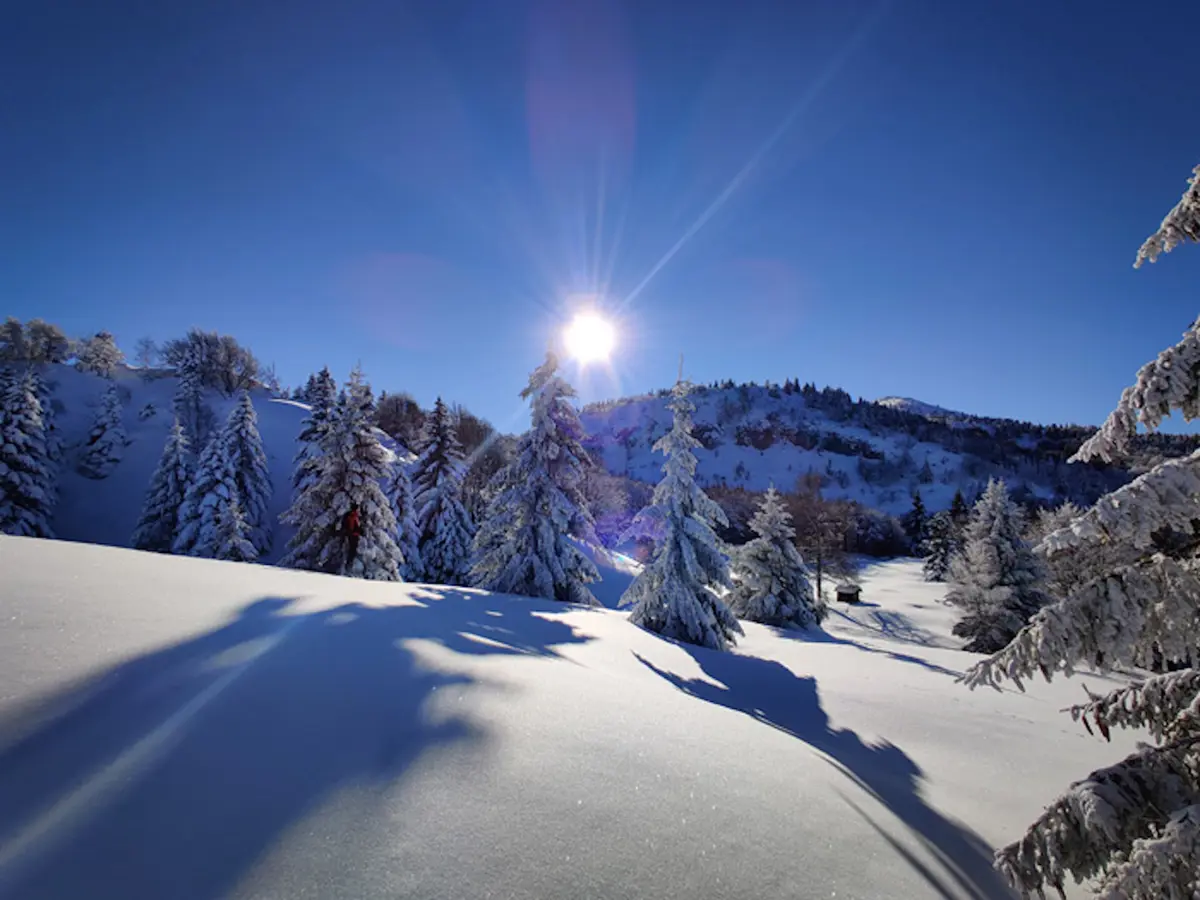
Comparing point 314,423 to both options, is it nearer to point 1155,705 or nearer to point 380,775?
point 380,775

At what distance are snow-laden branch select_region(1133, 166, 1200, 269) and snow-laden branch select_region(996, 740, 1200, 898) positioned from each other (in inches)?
120

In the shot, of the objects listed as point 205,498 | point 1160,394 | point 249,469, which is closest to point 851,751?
point 1160,394

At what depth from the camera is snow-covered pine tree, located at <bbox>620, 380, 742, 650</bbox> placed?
47.8 ft

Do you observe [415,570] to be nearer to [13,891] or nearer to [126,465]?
[13,891]

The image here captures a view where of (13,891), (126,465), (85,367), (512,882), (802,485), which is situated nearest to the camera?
(13,891)

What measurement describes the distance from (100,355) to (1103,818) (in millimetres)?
97321

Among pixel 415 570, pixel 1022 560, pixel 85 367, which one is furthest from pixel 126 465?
pixel 1022 560

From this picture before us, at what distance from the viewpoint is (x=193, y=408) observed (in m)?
55.2

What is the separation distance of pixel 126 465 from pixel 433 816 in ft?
204

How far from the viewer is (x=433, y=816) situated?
7.86 feet

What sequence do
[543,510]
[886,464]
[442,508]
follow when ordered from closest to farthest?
[543,510]
[442,508]
[886,464]

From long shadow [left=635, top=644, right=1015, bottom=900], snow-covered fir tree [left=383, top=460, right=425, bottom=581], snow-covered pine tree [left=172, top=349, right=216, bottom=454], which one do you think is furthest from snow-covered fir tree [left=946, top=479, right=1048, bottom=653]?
snow-covered pine tree [left=172, top=349, right=216, bottom=454]

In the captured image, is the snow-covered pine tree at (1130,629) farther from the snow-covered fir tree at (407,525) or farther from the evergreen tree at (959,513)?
the evergreen tree at (959,513)

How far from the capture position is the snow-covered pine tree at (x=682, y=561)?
14578mm
